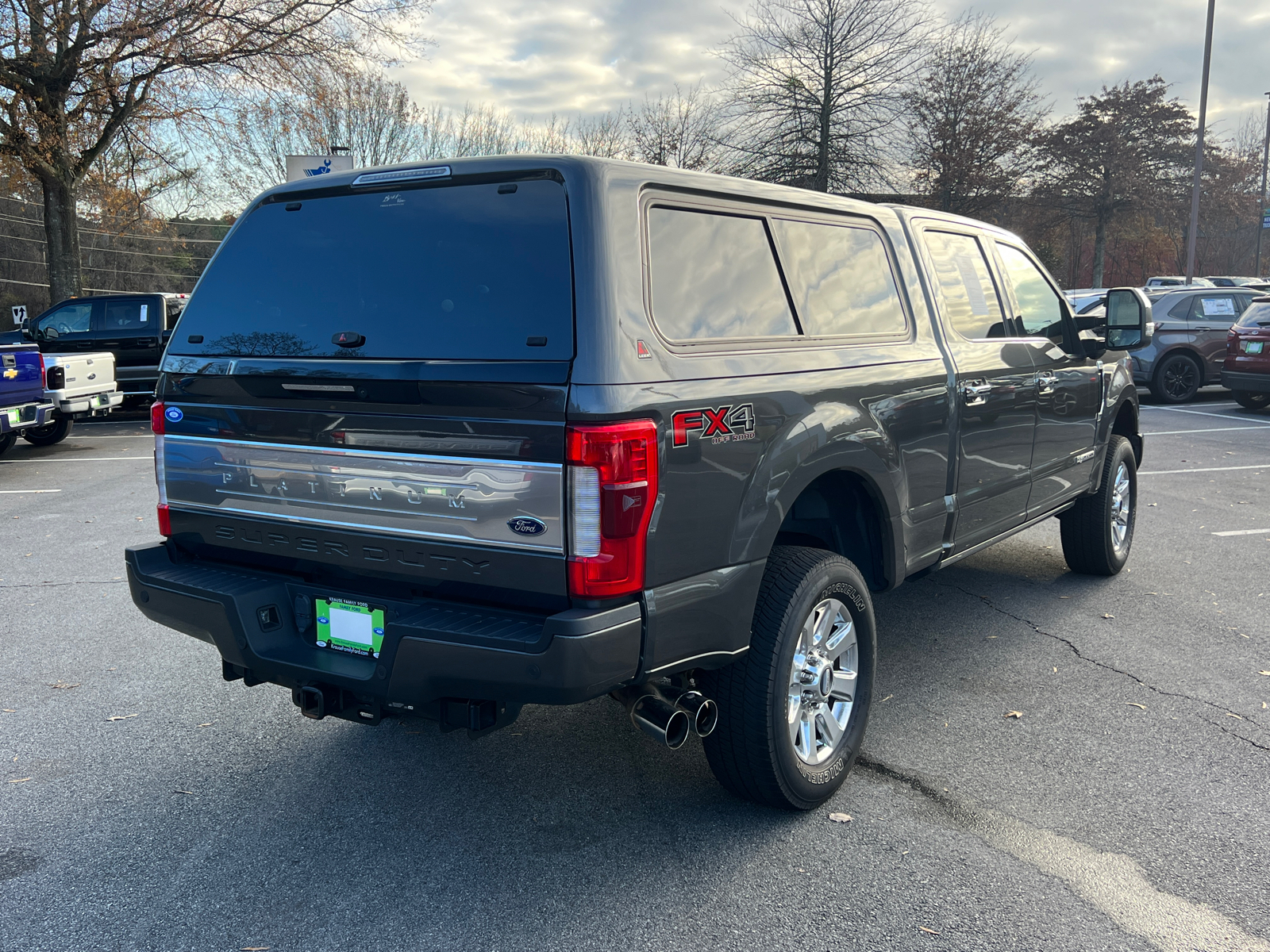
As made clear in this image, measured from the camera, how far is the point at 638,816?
323 cm

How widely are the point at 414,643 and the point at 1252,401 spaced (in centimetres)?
1671

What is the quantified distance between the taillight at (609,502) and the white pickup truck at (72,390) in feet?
35.6

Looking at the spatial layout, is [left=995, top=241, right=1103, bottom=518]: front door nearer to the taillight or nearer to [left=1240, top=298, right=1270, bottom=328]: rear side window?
the taillight

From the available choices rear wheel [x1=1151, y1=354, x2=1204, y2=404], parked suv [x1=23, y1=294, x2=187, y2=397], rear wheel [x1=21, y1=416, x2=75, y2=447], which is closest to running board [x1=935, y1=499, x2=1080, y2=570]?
rear wheel [x1=21, y1=416, x2=75, y2=447]

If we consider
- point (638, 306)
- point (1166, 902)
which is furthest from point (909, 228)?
point (1166, 902)

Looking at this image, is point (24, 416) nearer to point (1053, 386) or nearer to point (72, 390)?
point (72, 390)

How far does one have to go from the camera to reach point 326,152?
2497 cm

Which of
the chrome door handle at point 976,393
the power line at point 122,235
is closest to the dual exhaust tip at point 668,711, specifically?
the chrome door handle at point 976,393

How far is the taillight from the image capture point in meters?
2.50

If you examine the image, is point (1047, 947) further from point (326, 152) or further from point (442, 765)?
point (326, 152)

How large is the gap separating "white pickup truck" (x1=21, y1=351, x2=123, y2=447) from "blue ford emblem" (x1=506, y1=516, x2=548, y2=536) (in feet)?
35.1

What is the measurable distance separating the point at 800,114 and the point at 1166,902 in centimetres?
2783

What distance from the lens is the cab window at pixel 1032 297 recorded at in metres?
5.00

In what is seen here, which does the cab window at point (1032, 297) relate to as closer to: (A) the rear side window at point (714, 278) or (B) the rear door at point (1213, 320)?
(A) the rear side window at point (714, 278)
